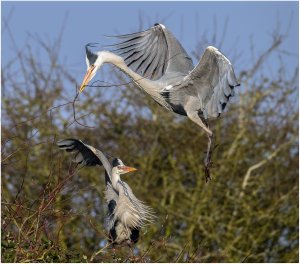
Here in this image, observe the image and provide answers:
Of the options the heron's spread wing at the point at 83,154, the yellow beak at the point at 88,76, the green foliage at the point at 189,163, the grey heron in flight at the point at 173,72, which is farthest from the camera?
the green foliage at the point at 189,163

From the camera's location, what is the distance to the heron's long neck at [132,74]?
4461mm

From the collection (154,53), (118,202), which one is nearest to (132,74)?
(154,53)

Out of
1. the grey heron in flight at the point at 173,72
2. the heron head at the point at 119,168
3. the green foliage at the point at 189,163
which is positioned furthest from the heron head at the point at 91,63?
the green foliage at the point at 189,163

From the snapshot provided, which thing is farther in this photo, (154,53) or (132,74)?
(154,53)

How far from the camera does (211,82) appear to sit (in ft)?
14.5

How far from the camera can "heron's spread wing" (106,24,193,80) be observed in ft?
15.6

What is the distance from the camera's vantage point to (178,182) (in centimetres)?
952

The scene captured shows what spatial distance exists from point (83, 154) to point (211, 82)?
76 cm

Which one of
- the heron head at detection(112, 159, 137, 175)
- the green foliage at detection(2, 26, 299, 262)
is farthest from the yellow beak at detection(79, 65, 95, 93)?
the green foliage at detection(2, 26, 299, 262)

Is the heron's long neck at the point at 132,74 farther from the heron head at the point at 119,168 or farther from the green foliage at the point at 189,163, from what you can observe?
the green foliage at the point at 189,163

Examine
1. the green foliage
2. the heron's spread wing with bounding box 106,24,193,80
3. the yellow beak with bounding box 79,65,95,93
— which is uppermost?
the heron's spread wing with bounding box 106,24,193,80

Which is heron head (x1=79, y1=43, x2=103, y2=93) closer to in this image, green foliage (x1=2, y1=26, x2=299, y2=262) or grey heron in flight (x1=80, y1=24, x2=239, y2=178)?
grey heron in flight (x1=80, y1=24, x2=239, y2=178)

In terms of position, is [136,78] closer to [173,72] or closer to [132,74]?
[132,74]

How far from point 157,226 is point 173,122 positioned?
1094 mm
